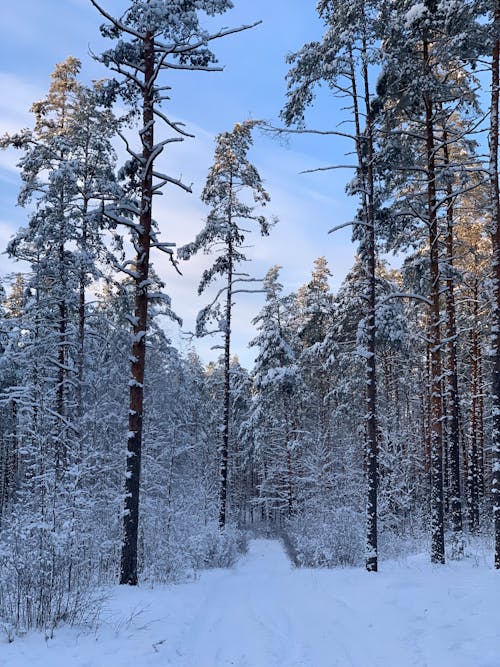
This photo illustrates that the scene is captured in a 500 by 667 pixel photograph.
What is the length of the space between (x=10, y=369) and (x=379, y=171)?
22.1m

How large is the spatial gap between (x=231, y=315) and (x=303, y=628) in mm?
15076

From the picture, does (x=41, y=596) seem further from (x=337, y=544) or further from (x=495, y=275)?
(x=337, y=544)

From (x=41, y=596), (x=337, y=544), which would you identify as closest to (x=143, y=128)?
(x=41, y=596)

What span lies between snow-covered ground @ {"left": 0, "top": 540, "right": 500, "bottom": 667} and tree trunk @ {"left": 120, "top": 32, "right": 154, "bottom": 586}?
1.00 metres

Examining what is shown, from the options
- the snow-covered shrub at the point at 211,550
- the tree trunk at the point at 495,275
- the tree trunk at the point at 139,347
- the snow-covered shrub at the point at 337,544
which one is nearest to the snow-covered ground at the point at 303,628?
the tree trunk at the point at 139,347

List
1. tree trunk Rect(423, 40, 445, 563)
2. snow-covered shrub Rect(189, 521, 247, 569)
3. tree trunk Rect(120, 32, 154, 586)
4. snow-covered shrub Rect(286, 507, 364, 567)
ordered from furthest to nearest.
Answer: snow-covered shrub Rect(286, 507, 364, 567)
snow-covered shrub Rect(189, 521, 247, 569)
tree trunk Rect(423, 40, 445, 563)
tree trunk Rect(120, 32, 154, 586)

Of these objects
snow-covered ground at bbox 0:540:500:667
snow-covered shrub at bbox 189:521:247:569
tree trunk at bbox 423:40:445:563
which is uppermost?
tree trunk at bbox 423:40:445:563

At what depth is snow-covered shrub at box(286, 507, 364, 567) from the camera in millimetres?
16016

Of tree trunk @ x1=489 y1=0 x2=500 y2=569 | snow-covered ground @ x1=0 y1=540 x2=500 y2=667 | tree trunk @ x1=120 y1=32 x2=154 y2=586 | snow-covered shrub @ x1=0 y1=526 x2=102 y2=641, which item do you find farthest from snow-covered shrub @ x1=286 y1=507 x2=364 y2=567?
snow-covered shrub @ x1=0 y1=526 x2=102 y2=641

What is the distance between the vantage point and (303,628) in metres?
8.31

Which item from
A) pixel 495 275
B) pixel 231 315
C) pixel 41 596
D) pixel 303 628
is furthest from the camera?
pixel 231 315

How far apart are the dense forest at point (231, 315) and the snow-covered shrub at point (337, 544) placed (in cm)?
9

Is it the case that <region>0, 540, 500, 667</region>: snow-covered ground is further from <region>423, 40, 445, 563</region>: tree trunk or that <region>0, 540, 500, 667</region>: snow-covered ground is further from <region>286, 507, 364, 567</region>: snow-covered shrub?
<region>286, 507, 364, 567</region>: snow-covered shrub

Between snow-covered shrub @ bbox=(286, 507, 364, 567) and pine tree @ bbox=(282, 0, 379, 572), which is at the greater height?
pine tree @ bbox=(282, 0, 379, 572)
